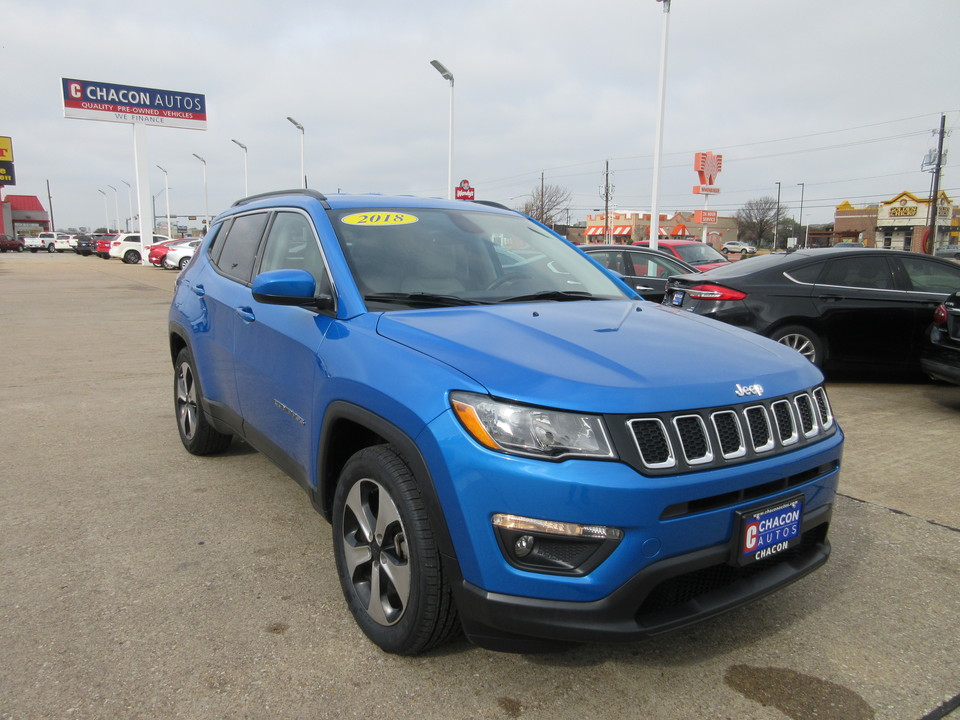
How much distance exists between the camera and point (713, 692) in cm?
240

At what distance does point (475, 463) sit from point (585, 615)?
536 millimetres

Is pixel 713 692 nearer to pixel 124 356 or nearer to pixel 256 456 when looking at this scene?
pixel 256 456

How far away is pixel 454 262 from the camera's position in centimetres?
337

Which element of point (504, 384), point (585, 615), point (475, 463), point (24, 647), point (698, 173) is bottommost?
point (24, 647)

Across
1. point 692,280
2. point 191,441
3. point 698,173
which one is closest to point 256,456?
point 191,441

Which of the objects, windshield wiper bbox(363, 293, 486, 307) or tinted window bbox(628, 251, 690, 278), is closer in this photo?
windshield wiper bbox(363, 293, 486, 307)

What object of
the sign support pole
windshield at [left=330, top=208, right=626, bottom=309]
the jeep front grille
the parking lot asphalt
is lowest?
the parking lot asphalt

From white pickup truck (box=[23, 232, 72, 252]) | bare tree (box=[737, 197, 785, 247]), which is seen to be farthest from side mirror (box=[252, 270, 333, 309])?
bare tree (box=[737, 197, 785, 247])

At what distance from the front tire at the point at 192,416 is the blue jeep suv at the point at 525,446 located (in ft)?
4.77

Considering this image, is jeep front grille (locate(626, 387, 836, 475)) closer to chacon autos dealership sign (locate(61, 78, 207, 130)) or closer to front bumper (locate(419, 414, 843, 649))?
front bumper (locate(419, 414, 843, 649))

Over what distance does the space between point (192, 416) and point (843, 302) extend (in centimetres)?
615

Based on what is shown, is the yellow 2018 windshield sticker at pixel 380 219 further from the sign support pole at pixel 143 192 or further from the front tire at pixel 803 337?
the sign support pole at pixel 143 192

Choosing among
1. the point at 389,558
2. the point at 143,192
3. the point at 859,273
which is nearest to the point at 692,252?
the point at 859,273

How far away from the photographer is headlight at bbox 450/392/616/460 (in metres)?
2.08
